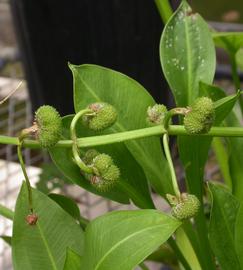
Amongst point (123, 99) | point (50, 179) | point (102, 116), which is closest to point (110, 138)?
point (102, 116)

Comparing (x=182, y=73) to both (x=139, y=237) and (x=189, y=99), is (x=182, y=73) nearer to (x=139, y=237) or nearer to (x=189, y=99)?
(x=189, y=99)

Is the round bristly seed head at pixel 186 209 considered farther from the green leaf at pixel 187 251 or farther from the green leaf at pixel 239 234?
the green leaf at pixel 187 251

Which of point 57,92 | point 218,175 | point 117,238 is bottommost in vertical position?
point 218,175

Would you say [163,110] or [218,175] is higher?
[163,110]

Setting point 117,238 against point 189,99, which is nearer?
point 117,238

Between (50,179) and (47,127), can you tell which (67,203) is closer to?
(47,127)

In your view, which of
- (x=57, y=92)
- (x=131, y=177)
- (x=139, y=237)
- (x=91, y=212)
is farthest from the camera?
(x=57, y=92)

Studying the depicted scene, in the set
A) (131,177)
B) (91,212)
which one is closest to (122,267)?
(131,177)
